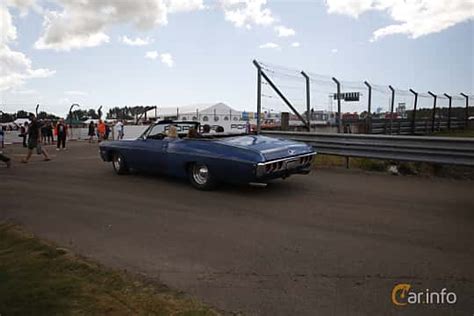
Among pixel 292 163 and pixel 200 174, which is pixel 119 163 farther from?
pixel 292 163

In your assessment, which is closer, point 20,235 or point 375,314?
point 375,314

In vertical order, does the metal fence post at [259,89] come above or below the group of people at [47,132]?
above

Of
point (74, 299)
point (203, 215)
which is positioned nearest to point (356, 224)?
point (203, 215)

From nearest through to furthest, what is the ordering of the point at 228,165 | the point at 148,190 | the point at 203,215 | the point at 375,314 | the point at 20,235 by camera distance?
the point at 375,314 → the point at 20,235 → the point at 203,215 → the point at 228,165 → the point at 148,190

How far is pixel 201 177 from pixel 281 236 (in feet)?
9.64

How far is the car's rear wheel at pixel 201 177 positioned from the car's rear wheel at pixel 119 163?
7.38ft

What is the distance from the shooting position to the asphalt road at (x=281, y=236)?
3.23m

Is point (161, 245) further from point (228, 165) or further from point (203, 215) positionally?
point (228, 165)

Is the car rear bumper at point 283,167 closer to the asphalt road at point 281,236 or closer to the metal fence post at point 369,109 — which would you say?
the asphalt road at point 281,236

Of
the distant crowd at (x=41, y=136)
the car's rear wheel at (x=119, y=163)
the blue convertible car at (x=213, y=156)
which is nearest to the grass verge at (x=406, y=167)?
the blue convertible car at (x=213, y=156)

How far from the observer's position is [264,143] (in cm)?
691

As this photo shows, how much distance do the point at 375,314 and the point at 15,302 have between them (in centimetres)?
258

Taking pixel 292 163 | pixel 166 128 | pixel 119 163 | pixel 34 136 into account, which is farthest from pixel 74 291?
pixel 34 136

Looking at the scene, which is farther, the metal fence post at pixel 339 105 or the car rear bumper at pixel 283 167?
the metal fence post at pixel 339 105
